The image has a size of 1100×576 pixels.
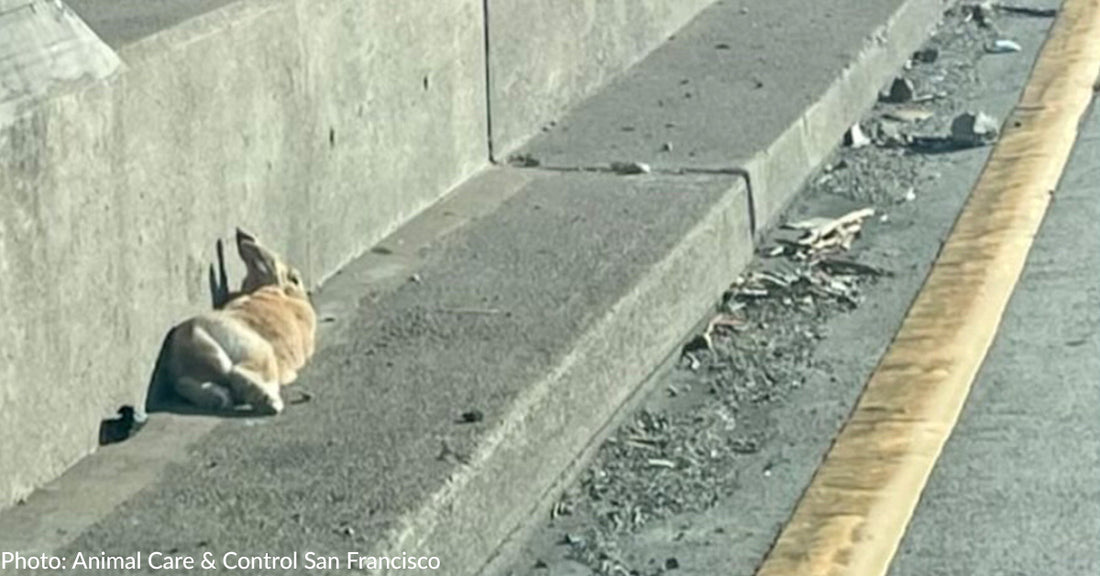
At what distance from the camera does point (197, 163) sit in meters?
6.00

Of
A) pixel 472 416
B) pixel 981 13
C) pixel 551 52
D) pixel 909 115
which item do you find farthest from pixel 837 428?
pixel 981 13

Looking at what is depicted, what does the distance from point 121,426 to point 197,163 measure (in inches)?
27.3

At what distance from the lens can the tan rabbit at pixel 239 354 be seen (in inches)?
229

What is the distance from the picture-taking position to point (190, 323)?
19.2 feet

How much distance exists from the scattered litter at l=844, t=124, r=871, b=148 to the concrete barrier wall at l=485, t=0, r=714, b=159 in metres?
0.82

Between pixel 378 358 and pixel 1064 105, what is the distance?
478 centimetres

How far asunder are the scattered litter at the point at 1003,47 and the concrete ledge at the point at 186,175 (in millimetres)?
4344

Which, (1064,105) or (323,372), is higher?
(323,372)

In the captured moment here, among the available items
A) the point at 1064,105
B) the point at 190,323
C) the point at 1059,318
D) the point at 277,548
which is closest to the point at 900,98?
the point at 1064,105

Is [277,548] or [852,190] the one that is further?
[852,190]

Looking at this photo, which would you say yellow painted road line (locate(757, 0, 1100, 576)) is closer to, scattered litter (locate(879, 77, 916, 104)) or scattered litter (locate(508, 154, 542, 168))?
scattered litter (locate(879, 77, 916, 104))

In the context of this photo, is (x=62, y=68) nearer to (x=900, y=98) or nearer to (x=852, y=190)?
(x=852, y=190)

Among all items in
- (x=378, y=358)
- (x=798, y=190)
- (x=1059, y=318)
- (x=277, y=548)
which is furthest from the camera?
(x=798, y=190)

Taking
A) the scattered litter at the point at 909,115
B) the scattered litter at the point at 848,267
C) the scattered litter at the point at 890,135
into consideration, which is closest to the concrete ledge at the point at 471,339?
the scattered litter at the point at 848,267
